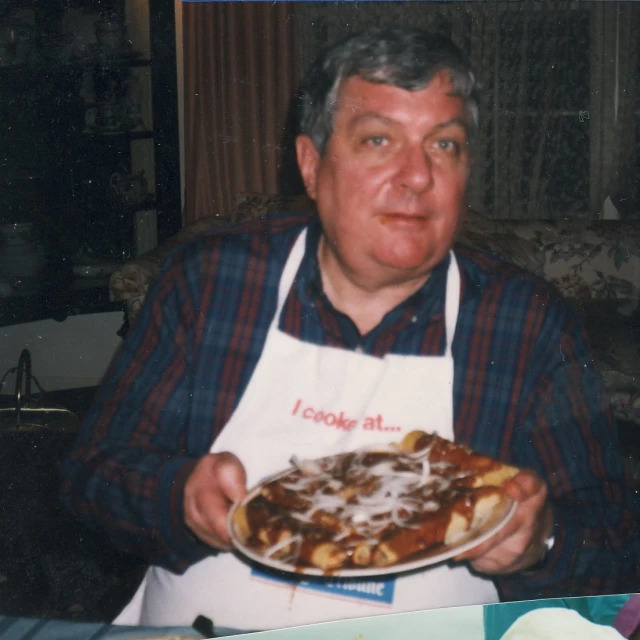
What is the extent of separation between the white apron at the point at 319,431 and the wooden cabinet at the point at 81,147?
8.5 inches

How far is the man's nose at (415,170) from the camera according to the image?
40.9 inches

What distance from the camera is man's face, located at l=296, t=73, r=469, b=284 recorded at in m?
1.03

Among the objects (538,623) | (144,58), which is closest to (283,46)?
(144,58)

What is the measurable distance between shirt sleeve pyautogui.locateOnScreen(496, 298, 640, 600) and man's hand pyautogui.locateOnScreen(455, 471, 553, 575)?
0.01m

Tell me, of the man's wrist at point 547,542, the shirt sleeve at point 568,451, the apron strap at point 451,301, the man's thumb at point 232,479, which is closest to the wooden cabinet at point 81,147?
the man's thumb at point 232,479

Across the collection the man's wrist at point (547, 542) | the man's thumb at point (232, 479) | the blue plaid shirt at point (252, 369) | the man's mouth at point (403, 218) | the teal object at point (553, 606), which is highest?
the man's mouth at point (403, 218)

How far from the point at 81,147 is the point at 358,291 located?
0.40m

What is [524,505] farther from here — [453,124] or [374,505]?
[453,124]

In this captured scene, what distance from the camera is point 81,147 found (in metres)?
1.06

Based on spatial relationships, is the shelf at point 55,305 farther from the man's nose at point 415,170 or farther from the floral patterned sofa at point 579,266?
the man's nose at point 415,170

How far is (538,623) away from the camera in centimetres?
115

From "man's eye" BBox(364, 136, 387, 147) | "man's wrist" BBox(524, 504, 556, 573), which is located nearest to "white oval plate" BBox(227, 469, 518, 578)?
"man's wrist" BBox(524, 504, 556, 573)

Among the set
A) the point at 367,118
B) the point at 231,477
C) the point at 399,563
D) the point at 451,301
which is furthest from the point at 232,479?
the point at 367,118

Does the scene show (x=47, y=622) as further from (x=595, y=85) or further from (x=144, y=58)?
(x=595, y=85)
